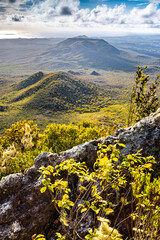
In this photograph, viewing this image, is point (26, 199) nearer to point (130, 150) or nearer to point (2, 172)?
point (2, 172)

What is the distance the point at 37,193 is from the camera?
707 centimetres

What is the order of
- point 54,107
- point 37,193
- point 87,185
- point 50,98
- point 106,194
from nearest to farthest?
point 87,185 < point 106,194 < point 37,193 < point 54,107 < point 50,98

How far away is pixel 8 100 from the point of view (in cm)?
18162

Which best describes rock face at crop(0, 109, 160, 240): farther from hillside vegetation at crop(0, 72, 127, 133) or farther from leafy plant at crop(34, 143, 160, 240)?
hillside vegetation at crop(0, 72, 127, 133)

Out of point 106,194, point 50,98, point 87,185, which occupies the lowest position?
point 50,98

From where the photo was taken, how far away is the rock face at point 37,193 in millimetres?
6430

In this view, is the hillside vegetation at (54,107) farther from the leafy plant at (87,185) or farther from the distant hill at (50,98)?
the leafy plant at (87,185)

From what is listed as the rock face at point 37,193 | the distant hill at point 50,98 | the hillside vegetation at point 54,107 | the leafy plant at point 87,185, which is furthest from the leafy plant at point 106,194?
the distant hill at point 50,98

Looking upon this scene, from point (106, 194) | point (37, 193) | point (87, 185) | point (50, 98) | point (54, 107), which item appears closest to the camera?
point (87, 185)

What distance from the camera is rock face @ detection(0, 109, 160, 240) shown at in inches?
253

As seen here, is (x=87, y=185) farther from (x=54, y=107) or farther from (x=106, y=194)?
(x=54, y=107)

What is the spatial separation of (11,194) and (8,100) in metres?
193

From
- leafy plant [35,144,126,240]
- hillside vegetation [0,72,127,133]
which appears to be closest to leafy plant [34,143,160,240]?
leafy plant [35,144,126,240]

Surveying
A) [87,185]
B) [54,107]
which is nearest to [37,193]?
[87,185]
